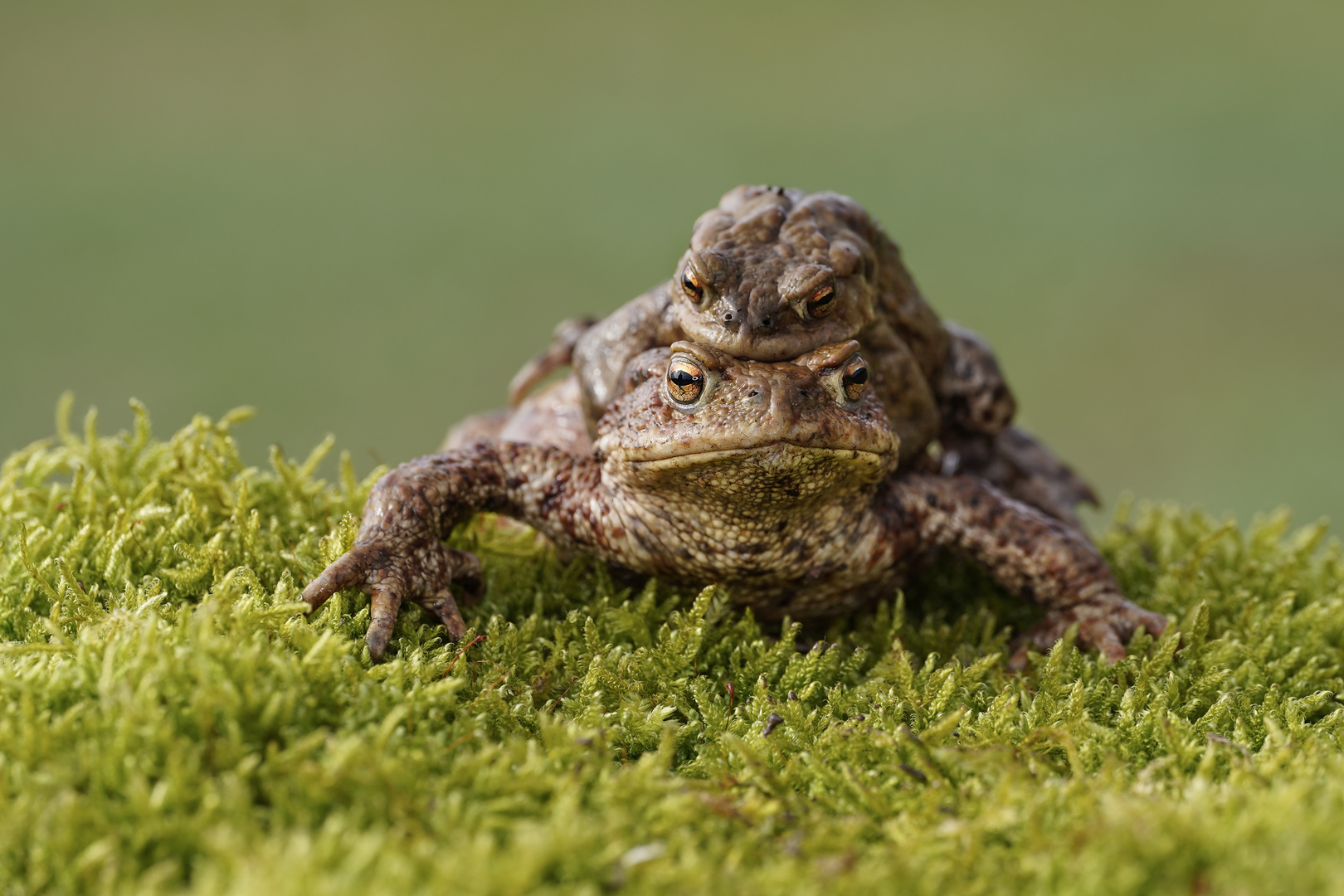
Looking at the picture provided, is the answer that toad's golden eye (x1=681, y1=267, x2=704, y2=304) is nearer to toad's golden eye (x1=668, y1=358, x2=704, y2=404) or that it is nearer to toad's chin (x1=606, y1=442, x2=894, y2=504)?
toad's golden eye (x1=668, y1=358, x2=704, y2=404)

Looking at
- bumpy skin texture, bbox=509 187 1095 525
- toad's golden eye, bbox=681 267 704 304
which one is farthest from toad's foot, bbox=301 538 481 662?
toad's golden eye, bbox=681 267 704 304

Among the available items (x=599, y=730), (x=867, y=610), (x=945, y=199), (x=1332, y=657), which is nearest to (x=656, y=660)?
(x=599, y=730)

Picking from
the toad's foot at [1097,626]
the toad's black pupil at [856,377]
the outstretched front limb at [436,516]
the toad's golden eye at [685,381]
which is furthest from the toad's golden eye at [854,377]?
the toad's foot at [1097,626]

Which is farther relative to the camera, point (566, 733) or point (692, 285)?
point (692, 285)

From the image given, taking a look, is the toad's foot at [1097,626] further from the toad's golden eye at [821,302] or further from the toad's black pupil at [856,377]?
the toad's golden eye at [821,302]

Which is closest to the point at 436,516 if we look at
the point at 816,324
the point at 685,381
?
the point at 685,381

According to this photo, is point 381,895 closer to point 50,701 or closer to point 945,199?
point 50,701

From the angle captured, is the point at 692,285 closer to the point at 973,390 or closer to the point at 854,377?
the point at 854,377
